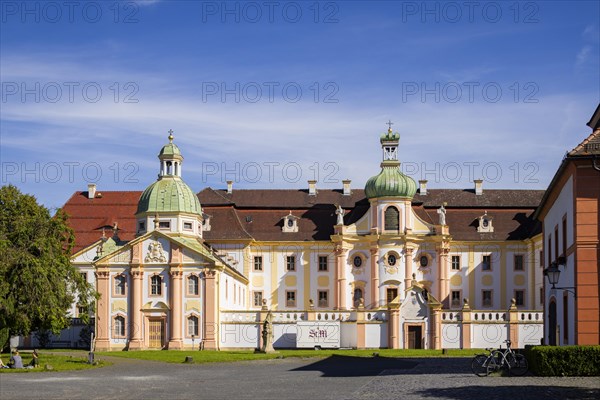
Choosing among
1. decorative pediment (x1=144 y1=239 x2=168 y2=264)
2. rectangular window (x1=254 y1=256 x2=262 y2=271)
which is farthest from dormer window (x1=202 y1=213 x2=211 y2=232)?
decorative pediment (x1=144 y1=239 x2=168 y2=264)

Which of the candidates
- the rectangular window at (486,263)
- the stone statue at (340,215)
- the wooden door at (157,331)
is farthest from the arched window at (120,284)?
the rectangular window at (486,263)

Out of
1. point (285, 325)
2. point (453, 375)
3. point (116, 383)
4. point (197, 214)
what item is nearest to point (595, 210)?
point (453, 375)

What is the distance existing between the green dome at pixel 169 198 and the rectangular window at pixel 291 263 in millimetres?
10461

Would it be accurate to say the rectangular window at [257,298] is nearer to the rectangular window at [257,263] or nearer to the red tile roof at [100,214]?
the rectangular window at [257,263]

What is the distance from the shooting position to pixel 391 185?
290 feet

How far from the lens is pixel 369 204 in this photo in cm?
9094

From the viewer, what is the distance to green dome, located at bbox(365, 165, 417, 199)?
88.2 metres

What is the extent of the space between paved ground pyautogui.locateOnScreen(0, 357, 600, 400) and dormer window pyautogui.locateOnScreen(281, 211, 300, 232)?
140 ft

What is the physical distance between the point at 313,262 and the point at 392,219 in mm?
7720

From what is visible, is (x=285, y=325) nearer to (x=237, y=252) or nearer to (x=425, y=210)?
(x=237, y=252)

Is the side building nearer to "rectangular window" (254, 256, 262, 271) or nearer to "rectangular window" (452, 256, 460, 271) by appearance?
"rectangular window" (452, 256, 460, 271)

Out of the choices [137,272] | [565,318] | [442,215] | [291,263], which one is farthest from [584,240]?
[291,263]

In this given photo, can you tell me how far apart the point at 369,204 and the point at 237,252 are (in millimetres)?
11800

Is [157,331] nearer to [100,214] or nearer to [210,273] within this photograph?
[210,273]
